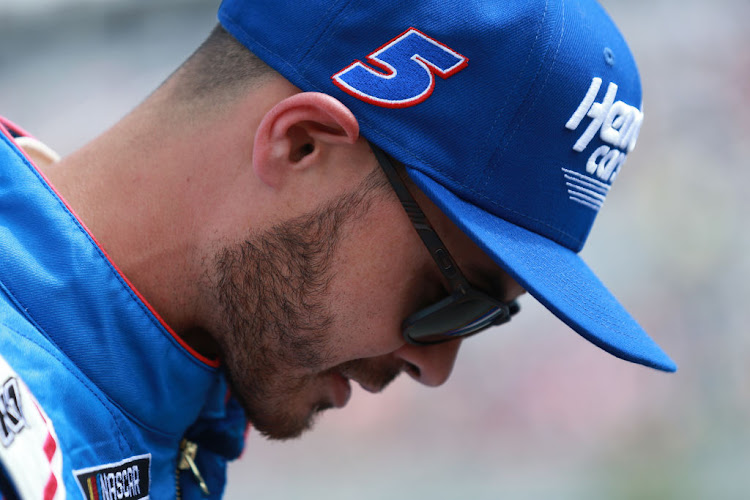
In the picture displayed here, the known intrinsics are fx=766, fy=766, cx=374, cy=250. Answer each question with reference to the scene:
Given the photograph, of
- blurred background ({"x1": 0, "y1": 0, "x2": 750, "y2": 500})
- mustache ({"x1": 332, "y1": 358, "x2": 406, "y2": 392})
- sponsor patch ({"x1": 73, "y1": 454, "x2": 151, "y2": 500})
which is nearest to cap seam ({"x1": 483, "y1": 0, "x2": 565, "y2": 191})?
mustache ({"x1": 332, "y1": 358, "x2": 406, "y2": 392})

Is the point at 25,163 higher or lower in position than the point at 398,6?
lower

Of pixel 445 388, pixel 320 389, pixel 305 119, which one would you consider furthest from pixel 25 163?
pixel 445 388

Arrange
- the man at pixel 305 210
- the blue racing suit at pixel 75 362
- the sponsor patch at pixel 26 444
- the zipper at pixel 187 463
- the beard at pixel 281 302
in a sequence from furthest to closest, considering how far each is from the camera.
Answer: the zipper at pixel 187 463 < the beard at pixel 281 302 < the man at pixel 305 210 < the blue racing suit at pixel 75 362 < the sponsor patch at pixel 26 444

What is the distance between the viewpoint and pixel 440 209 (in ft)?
3.76

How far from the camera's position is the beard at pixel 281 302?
1.20m

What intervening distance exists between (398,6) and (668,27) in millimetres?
3709

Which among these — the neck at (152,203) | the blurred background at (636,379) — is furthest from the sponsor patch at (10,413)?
the blurred background at (636,379)

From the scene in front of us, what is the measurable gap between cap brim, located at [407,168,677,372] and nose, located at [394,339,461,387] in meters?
0.34

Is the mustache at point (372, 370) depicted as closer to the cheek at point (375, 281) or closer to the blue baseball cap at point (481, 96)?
the cheek at point (375, 281)

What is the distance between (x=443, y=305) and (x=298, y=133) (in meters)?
0.37

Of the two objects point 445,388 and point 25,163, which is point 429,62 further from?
point 445,388

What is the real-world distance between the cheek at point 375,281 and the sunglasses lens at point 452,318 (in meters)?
0.03

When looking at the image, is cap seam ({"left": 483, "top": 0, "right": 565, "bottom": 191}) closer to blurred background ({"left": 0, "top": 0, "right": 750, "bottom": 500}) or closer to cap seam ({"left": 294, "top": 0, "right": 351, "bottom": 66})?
cap seam ({"left": 294, "top": 0, "right": 351, "bottom": 66})

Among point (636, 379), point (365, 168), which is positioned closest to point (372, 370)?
point (365, 168)
